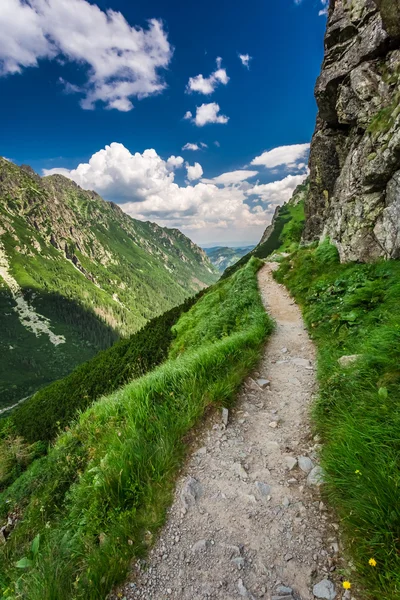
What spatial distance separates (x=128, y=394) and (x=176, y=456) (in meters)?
2.26

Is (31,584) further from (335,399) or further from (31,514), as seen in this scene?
(335,399)

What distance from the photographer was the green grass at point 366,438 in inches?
102

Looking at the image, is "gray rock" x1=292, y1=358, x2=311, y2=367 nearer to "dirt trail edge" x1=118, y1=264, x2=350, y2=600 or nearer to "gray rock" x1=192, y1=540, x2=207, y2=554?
"dirt trail edge" x1=118, y1=264, x2=350, y2=600

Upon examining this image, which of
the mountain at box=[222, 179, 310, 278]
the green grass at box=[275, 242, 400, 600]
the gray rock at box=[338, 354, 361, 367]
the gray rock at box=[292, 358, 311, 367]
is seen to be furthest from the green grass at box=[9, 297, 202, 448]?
the mountain at box=[222, 179, 310, 278]

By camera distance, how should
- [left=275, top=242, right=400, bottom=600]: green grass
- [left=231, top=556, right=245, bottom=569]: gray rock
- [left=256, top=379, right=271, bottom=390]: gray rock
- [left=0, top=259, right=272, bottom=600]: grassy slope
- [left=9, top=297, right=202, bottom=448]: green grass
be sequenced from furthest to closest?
[left=9, top=297, right=202, bottom=448]: green grass, [left=256, top=379, right=271, bottom=390]: gray rock, [left=0, top=259, right=272, bottom=600]: grassy slope, [left=231, top=556, right=245, bottom=569]: gray rock, [left=275, top=242, right=400, bottom=600]: green grass

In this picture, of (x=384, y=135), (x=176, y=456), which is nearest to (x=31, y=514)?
(x=176, y=456)

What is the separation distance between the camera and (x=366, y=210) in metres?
15.4

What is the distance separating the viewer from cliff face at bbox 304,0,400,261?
13.6m

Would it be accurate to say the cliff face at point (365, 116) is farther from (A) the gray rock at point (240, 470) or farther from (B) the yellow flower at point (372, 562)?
(B) the yellow flower at point (372, 562)

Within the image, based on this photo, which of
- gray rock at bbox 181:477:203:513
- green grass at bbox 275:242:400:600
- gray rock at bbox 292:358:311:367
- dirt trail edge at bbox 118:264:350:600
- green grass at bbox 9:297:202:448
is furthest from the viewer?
green grass at bbox 9:297:202:448

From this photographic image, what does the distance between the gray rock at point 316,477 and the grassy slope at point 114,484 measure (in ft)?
6.62

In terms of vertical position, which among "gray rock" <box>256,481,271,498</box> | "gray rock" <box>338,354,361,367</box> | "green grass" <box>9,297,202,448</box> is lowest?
"green grass" <box>9,297,202,448</box>

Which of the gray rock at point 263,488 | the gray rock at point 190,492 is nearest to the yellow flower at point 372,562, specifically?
the gray rock at point 263,488

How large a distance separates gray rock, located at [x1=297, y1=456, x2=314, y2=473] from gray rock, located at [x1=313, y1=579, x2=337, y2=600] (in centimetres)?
157
